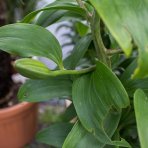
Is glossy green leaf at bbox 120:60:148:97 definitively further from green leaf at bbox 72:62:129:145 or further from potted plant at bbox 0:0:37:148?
potted plant at bbox 0:0:37:148

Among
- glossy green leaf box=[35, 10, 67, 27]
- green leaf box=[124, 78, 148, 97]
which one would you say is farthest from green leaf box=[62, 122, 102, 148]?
glossy green leaf box=[35, 10, 67, 27]

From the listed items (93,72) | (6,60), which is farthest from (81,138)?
(6,60)

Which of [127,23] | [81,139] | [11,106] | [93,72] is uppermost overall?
[127,23]

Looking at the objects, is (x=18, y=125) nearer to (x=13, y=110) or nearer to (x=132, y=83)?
(x=13, y=110)

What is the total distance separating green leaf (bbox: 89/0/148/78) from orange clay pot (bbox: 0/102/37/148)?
2.53 feet

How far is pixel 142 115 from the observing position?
0.49m

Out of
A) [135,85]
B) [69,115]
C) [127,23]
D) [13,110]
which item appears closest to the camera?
[127,23]

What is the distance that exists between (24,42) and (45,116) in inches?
36.4

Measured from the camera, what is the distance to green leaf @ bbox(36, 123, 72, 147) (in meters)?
0.71

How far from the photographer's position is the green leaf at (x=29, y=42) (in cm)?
51

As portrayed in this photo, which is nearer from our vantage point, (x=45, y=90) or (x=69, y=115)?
(x=45, y=90)

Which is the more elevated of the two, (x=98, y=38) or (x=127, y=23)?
(x=127, y=23)

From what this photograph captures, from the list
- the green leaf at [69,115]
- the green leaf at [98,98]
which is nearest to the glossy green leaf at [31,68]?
the green leaf at [98,98]

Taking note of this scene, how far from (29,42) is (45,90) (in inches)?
5.7
